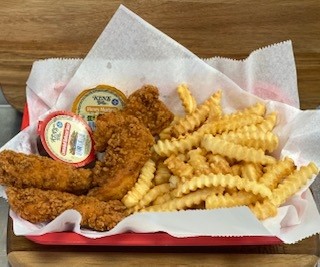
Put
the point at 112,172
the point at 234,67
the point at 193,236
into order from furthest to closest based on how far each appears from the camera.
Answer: the point at 234,67 < the point at 112,172 < the point at 193,236

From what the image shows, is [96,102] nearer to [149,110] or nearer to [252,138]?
A: [149,110]

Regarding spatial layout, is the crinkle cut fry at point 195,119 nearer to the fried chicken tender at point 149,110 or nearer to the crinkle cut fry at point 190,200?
the fried chicken tender at point 149,110

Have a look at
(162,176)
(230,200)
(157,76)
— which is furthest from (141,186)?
(157,76)

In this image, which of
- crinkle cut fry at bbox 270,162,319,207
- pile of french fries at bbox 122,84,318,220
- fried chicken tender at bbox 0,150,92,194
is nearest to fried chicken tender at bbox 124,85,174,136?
pile of french fries at bbox 122,84,318,220

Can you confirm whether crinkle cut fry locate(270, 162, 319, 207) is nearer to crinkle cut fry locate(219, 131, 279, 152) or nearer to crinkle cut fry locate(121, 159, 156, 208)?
crinkle cut fry locate(219, 131, 279, 152)

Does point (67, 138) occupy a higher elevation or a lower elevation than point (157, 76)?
lower

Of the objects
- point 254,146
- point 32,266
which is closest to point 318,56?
point 254,146

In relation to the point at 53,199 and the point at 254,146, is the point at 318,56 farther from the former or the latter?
the point at 53,199
